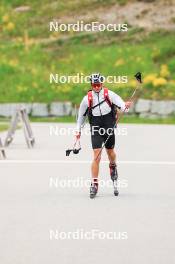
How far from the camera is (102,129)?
587 inches

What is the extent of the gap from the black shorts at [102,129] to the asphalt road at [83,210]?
2.78 feet

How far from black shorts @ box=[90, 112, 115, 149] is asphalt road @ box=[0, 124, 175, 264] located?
2.78 ft

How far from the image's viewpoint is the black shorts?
14.7m

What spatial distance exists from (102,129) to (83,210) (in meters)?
1.37

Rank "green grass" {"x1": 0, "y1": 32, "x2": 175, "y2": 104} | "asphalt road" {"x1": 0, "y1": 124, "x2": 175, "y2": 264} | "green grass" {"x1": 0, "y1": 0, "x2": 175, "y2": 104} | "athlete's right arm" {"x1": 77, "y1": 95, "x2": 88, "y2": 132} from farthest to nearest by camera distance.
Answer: "green grass" {"x1": 0, "y1": 0, "x2": 175, "y2": 104}
"green grass" {"x1": 0, "y1": 32, "x2": 175, "y2": 104}
"athlete's right arm" {"x1": 77, "y1": 95, "x2": 88, "y2": 132}
"asphalt road" {"x1": 0, "y1": 124, "x2": 175, "y2": 264}

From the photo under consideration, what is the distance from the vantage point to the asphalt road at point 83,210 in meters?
10.7

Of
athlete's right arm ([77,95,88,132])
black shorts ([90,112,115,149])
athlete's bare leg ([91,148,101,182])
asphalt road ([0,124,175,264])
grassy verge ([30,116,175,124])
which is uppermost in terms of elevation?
athlete's right arm ([77,95,88,132])

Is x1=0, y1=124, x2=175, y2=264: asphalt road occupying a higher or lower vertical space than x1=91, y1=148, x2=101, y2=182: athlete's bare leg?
lower

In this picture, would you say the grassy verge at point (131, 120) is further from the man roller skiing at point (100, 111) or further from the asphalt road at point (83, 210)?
the man roller skiing at point (100, 111)

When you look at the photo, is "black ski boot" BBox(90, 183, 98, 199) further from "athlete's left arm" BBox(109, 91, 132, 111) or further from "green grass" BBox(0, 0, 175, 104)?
"green grass" BBox(0, 0, 175, 104)

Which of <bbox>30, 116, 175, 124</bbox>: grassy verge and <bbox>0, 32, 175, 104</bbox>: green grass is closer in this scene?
<bbox>30, 116, 175, 124</bbox>: grassy verge

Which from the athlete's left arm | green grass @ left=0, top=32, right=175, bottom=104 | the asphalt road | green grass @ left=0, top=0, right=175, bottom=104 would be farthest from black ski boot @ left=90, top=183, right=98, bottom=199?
green grass @ left=0, top=32, right=175, bottom=104

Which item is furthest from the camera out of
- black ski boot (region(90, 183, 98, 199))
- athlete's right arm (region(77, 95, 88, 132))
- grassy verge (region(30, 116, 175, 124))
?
grassy verge (region(30, 116, 175, 124))

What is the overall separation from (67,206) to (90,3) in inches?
1640
